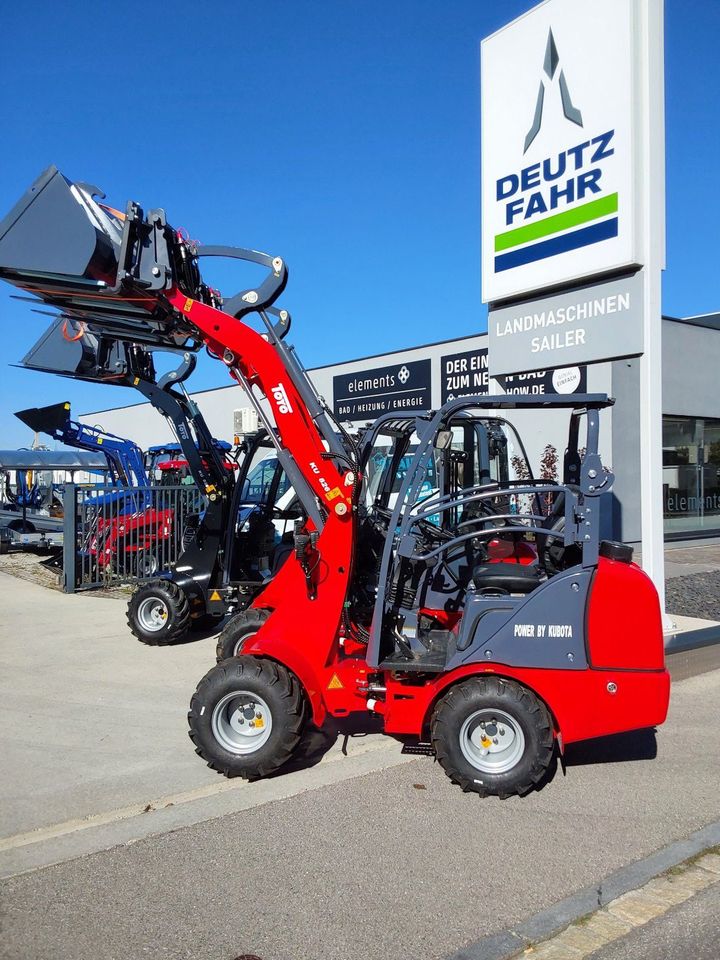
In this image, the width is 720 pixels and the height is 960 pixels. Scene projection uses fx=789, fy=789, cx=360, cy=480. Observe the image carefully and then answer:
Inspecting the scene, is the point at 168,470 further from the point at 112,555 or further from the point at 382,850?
the point at 382,850

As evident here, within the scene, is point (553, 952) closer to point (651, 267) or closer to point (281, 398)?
point (281, 398)

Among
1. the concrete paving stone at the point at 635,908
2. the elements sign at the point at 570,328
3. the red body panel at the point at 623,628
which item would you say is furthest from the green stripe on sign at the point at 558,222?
the concrete paving stone at the point at 635,908

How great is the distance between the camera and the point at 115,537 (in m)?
12.3

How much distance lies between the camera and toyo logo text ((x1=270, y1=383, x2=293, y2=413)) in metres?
5.28

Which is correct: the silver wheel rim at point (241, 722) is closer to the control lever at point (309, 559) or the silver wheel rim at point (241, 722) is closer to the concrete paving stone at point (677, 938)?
the control lever at point (309, 559)

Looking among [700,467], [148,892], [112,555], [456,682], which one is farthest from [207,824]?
[700,467]

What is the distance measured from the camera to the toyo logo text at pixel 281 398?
5.28 meters

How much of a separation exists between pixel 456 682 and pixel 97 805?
2.17 m

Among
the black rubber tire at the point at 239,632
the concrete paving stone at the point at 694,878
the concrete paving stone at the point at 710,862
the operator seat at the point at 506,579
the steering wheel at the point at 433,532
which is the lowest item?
the concrete paving stone at the point at 694,878

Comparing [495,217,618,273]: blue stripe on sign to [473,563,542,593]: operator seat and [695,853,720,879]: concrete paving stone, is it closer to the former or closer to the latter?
[473,563,542,593]: operator seat

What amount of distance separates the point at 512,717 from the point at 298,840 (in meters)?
1.33

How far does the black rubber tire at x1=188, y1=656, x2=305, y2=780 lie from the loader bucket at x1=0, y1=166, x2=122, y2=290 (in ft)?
9.17

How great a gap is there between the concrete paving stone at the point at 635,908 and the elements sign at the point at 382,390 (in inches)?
711

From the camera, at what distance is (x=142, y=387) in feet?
32.1
